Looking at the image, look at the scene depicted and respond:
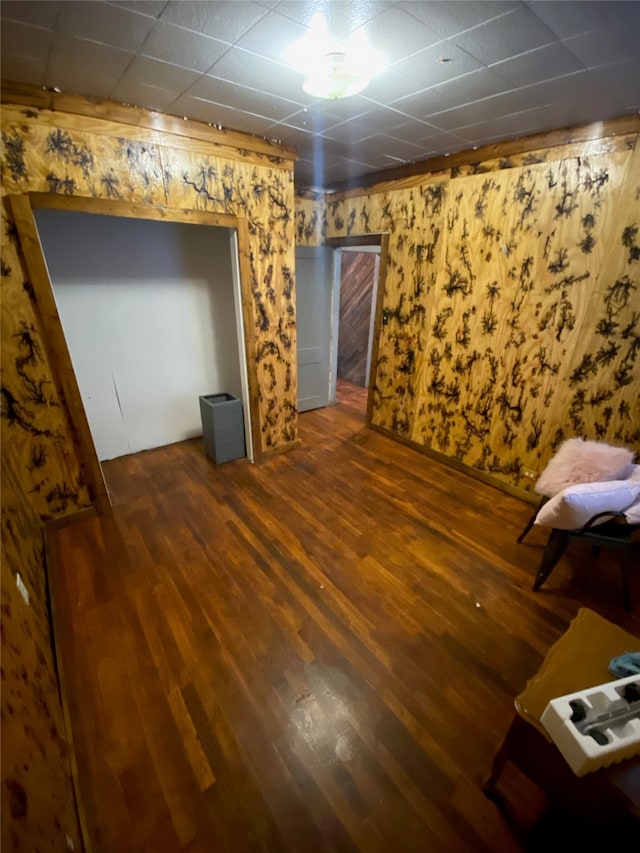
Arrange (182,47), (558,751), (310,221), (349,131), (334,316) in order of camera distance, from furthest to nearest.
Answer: (334,316)
(310,221)
(349,131)
(182,47)
(558,751)

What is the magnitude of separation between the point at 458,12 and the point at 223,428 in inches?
114

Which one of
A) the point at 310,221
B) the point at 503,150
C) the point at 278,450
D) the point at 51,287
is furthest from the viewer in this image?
the point at 310,221

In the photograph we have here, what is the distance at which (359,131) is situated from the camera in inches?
92.4

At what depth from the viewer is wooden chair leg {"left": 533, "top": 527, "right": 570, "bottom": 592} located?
1.96 meters

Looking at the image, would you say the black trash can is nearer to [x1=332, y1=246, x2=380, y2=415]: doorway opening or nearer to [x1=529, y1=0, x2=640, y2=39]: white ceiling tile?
[x1=332, y1=246, x2=380, y2=415]: doorway opening

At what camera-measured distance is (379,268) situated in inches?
148

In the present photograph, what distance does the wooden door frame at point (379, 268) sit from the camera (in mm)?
3543

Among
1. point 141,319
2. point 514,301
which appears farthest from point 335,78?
point 141,319

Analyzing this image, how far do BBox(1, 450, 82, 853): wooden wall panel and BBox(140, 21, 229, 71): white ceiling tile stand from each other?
2034 mm

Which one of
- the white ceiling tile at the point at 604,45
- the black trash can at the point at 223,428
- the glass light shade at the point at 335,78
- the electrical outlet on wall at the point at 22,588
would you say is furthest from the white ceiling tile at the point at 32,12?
the black trash can at the point at 223,428

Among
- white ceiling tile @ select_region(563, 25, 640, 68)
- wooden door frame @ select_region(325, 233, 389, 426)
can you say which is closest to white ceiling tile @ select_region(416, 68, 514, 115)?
white ceiling tile @ select_region(563, 25, 640, 68)

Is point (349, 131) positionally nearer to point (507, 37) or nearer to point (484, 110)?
point (484, 110)

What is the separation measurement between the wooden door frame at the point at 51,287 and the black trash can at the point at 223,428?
0.73 metres

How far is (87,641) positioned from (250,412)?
2.03m
